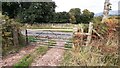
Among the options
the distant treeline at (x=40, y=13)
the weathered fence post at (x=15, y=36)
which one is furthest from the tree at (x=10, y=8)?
the weathered fence post at (x=15, y=36)

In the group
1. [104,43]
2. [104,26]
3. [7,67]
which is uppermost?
[104,26]

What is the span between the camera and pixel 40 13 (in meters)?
20.1

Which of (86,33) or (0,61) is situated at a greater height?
(86,33)

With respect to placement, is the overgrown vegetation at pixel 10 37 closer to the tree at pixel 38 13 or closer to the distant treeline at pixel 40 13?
the distant treeline at pixel 40 13

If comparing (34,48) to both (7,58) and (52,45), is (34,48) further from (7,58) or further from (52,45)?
(7,58)

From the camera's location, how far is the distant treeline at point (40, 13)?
1886cm

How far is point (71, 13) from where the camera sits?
63.8 feet

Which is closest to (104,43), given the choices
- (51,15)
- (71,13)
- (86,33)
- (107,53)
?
(107,53)

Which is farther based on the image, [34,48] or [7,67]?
[34,48]

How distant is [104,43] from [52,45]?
3.68 metres

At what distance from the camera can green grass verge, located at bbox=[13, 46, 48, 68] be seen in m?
7.73

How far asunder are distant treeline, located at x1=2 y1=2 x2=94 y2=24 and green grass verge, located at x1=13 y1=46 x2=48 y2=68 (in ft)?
27.5

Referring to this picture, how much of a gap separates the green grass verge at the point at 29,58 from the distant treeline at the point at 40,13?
27.5 feet

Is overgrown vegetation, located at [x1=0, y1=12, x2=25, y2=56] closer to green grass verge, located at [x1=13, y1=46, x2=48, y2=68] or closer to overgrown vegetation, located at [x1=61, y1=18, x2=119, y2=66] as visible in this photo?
green grass verge, located at [x1=13, y1=46, x2=48, y2=68]
